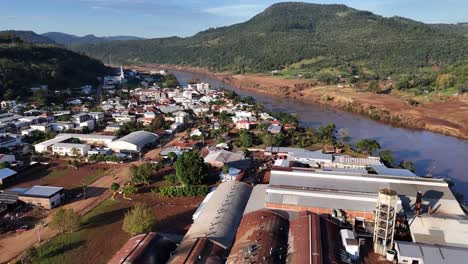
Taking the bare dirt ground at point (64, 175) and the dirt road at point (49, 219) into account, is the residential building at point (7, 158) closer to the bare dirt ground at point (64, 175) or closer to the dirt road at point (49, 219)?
the bare dirt ground at point (64, 175)

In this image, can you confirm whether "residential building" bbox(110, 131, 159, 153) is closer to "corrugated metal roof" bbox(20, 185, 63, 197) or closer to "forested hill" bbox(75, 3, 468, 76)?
"corrugated metal roof" bbox(20, 185, 63, 197)

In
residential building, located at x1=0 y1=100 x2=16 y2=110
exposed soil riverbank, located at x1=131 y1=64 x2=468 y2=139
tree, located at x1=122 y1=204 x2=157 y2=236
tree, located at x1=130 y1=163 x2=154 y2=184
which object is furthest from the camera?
residential building, located at x1=0 y1=100 x2=16 y2=110

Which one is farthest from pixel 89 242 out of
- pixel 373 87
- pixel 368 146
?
pixel 373 87

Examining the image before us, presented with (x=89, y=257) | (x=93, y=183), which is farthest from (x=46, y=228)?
(x=93, y=183)

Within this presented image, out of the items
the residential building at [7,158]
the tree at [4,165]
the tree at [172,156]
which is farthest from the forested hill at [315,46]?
the tree at [4,165]

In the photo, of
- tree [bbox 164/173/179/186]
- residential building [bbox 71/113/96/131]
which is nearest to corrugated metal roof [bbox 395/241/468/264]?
tree [bbox 164/173/179/186]
